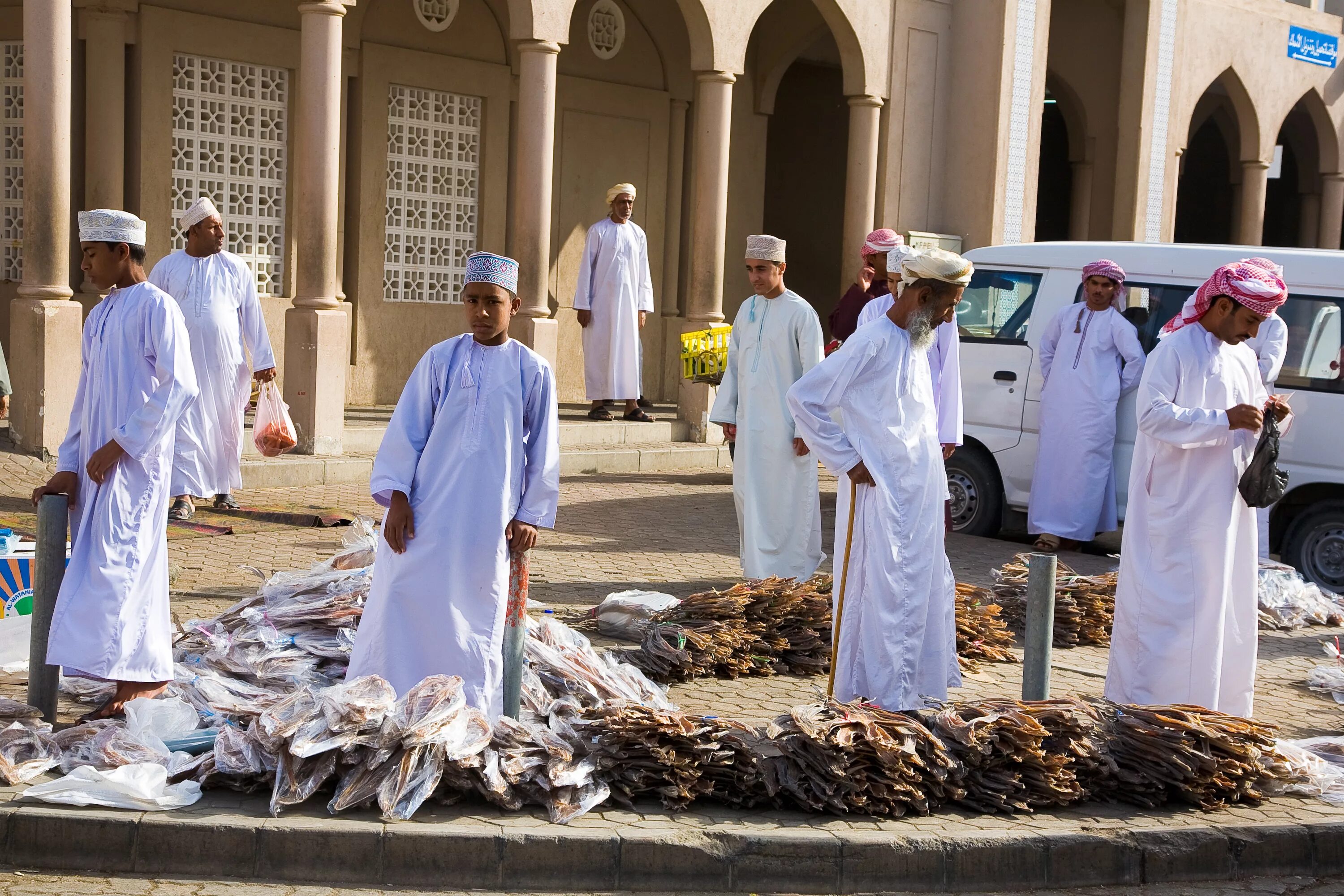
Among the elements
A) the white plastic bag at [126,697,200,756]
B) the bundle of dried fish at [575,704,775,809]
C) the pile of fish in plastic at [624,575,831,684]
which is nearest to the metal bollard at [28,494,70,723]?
the white plastic bag at [126,697,200,756]

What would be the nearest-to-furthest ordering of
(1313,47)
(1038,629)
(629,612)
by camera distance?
(1038,629)
(629,612)
(1313,47)

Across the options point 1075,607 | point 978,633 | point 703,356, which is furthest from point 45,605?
point 703,356

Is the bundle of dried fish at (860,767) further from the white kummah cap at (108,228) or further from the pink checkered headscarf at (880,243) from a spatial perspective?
the pink checkered headscarf at (880,243)

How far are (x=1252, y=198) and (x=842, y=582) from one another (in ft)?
52.3

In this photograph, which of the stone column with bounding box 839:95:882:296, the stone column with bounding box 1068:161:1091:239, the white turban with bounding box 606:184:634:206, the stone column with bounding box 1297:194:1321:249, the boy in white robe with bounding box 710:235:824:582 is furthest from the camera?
the stone column with bounding box 1297:194:1321:249

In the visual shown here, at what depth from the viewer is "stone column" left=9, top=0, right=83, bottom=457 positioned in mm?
9820

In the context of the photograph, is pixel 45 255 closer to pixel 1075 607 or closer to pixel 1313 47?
pixel 1075 607

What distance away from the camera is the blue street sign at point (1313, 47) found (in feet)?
65.3

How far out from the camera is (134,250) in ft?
17.0

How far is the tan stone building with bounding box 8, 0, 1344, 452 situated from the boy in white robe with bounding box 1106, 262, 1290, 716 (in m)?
6.87

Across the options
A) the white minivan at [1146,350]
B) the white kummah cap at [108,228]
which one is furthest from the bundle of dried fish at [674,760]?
the white minivan at [1146,350]

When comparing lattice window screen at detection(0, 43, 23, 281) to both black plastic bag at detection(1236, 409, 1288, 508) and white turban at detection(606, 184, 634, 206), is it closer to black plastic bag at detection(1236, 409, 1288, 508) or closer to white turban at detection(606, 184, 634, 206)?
white turban at detection(606, 184, 634, 206)

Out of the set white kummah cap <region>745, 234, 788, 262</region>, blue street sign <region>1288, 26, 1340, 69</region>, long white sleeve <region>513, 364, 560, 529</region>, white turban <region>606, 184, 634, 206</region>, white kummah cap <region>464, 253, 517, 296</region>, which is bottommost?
long white sleeve <region>513, 364, 560, 529</region>

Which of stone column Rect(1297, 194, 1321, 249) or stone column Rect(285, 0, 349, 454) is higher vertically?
stone column Rect(1297, 194, 1321, 249)
